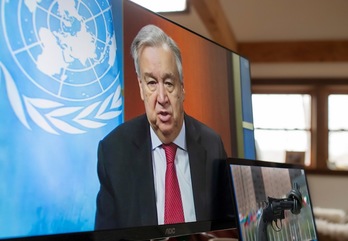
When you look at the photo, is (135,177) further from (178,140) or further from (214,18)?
(214,18)

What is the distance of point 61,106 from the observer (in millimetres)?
976

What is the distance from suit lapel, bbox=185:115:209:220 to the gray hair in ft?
0.52

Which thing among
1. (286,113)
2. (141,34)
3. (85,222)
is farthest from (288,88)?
(85,222)

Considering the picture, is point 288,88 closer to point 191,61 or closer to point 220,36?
point 220,36

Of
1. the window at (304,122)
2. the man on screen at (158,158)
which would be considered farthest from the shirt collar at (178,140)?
the window at (304,122)

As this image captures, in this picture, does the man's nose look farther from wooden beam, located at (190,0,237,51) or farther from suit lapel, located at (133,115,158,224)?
wooden beam, located at (190,0,237,51)

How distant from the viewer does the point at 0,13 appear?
866 mm

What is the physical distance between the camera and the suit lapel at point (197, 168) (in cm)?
136

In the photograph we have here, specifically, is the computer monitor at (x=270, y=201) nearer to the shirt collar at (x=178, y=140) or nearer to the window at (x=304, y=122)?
the shirt collar at (x=178, y=140)

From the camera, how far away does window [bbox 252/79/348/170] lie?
192 inches

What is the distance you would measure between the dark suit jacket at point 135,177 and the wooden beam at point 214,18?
Answer: 253 cm

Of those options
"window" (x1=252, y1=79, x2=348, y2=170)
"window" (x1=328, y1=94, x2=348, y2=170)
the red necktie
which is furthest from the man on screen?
"window" (x1=328, y1=94, x2=348, y2=170)

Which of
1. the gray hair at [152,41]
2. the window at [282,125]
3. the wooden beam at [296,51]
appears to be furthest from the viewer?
the window at [282,125]

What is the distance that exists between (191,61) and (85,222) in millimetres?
664
